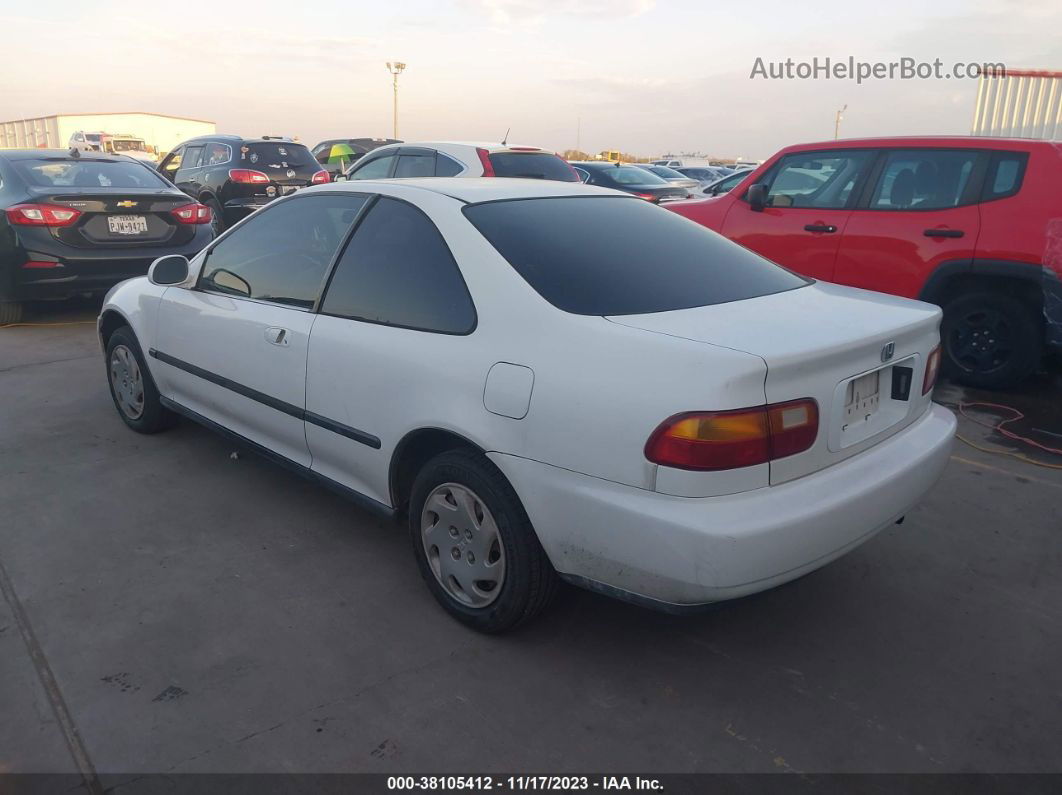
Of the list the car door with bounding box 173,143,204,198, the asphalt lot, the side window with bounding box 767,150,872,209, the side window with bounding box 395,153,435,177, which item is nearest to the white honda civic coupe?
the asphalt lot

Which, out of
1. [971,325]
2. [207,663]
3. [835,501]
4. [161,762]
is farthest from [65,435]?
[971,325]

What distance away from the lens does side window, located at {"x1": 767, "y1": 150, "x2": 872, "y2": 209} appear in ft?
20.3

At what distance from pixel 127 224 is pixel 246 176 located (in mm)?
5136

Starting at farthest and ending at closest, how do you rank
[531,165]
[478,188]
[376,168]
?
[376,168] → [531,165] → [478,188]

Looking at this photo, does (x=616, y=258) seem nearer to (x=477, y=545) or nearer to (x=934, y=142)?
(x=477, y=545)

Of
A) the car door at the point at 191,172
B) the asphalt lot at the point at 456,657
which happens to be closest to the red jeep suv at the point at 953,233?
the asphalt lot at the point at 456,657

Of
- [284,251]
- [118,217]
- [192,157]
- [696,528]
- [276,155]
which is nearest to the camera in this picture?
[696,528]

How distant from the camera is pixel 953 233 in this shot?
562 centimetres

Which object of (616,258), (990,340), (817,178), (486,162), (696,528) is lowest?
(990,340)

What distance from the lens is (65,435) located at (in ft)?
15.8

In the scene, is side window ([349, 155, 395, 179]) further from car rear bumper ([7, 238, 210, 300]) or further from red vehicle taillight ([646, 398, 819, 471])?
red vehicle taillight ([646, 398, 819, 471])

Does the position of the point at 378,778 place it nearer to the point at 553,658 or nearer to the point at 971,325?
the point at 553,658

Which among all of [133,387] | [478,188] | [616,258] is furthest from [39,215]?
[616,258]

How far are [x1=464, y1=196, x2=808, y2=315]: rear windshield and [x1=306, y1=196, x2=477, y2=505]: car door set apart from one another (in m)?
0.26
